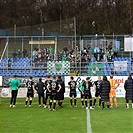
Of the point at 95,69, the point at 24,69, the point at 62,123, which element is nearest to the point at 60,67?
the point at 95,69

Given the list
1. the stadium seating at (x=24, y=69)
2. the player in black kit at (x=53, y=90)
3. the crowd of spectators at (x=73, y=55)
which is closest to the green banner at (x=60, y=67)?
the crowd of spectators at (x=73, y=55)

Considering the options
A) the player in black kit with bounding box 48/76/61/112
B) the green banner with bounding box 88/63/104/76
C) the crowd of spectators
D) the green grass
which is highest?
the crowd of spectators

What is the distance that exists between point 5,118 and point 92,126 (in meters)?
4.79

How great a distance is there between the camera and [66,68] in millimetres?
31594

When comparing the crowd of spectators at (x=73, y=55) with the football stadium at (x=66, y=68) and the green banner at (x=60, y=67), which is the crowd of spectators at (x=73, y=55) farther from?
the green banner at (x=60, y=67)

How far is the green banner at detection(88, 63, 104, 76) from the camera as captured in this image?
31109mm

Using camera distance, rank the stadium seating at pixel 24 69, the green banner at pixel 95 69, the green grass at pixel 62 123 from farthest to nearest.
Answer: the stadium seating at pixel 24 69
the green banner at pixel 95 69
the green grass at pixel 62 123

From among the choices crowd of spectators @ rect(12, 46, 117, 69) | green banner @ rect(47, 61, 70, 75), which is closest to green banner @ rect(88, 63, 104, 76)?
crowd of spectators @ rect(12, 46, 117, 69)

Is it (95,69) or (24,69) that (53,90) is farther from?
(24,69)

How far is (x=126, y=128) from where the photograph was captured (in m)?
13.7

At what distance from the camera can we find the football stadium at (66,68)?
54.6 feet

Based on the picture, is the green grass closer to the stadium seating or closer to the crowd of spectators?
the stadium seating

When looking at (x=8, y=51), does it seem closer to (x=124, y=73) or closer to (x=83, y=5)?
(x=124, y=73)

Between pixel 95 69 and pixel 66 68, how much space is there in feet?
8.22
